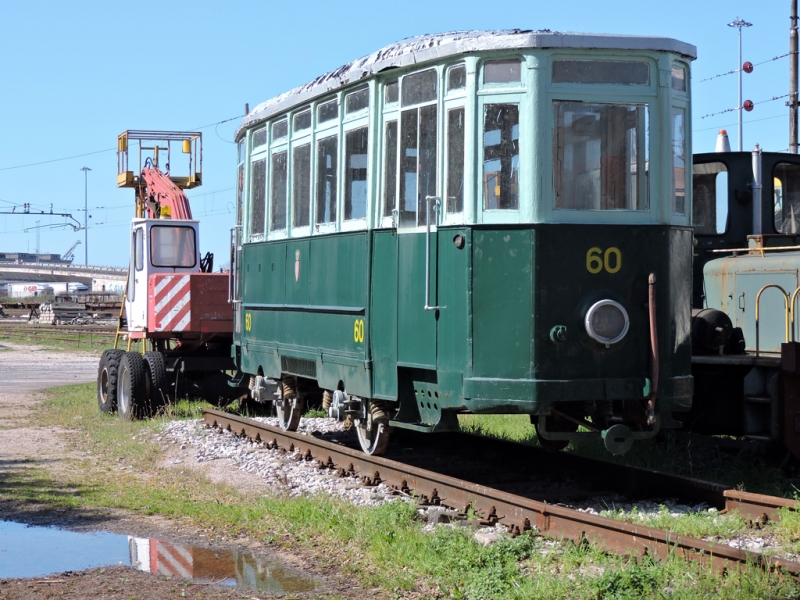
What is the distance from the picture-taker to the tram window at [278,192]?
39.5 feet

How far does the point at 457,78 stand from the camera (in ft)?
28.5

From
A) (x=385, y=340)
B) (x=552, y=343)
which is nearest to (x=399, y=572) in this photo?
(x=552, y=343)

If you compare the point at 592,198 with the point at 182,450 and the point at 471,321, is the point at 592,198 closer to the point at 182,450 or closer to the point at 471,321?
the point at 471,321

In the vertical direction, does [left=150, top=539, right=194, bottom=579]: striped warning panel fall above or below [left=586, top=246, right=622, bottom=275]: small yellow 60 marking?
below

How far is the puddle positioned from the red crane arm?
431 inches

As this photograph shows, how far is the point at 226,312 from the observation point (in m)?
16.3

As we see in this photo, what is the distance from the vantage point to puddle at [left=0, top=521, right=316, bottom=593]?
6.75 metres

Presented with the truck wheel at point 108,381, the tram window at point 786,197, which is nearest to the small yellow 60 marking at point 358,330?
the tram window at point 786,197

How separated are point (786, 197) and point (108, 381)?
32.3ft

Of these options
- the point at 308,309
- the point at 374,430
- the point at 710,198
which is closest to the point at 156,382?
the point at 308,309

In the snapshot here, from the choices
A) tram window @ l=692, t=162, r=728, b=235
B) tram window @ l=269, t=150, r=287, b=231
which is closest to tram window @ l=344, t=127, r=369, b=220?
tram window @ l=269, t=150, r=287, b=231

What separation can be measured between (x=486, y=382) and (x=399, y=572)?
6.92 ft

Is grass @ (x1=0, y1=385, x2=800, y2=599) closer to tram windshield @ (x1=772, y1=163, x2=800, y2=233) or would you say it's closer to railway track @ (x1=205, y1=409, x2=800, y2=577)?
railway track @ (x1=205, y1=409, x2=800, y2=577)

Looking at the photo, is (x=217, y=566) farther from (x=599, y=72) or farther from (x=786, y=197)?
(x=786, y=197)
